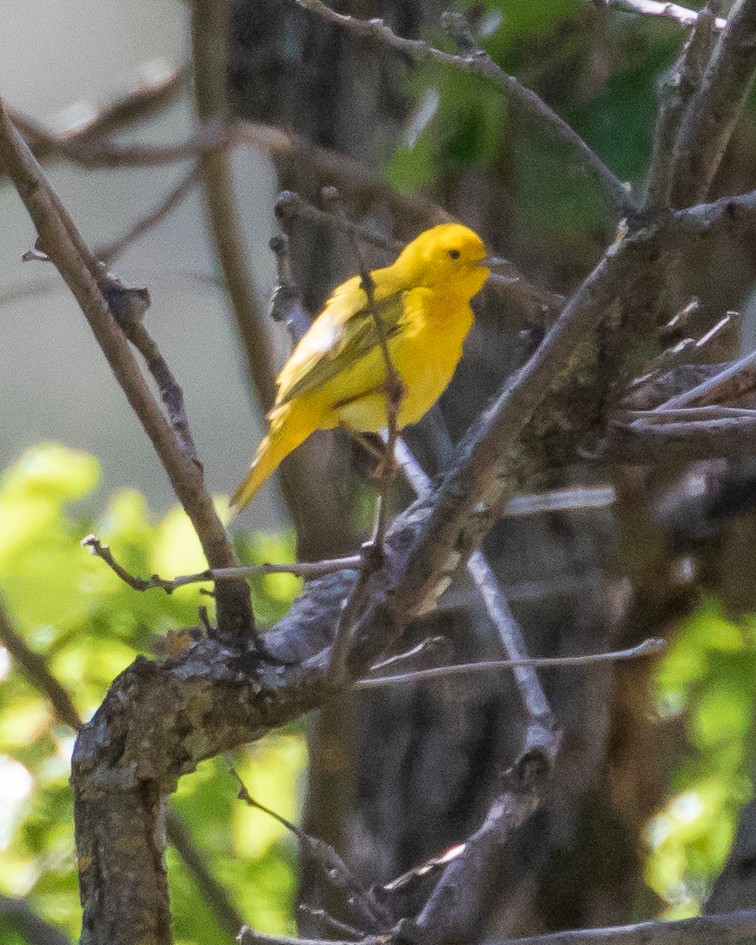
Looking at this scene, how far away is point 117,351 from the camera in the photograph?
1248mm

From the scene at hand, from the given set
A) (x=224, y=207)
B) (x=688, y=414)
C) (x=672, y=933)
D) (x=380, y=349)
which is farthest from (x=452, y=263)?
(x=672, y=933)

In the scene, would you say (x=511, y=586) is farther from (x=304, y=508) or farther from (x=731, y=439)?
(x=731, y=439)

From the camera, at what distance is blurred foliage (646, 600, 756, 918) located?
2412 millimetres

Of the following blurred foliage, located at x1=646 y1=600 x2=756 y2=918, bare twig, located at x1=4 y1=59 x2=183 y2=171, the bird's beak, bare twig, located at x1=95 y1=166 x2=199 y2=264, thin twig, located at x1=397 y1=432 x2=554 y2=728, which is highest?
bare twig, located at x1=4 y1=59 x2=183 y2=171

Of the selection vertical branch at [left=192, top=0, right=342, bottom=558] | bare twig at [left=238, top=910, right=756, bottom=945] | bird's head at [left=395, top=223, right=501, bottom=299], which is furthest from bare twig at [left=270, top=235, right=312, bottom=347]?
bare twig at [left=238, top=910, right=756, bottom=945]

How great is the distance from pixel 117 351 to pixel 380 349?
0.79 metres

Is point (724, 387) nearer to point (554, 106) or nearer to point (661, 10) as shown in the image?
point (554, 106)

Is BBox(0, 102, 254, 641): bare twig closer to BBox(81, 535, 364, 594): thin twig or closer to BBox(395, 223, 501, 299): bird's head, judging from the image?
BBox(81, 535, 364, 594): thin twig

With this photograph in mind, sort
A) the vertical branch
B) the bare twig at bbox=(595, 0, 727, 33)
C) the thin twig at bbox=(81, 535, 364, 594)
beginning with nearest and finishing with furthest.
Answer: the thin twig at bbox=(81, 535, 364, 594) < the bare twig at bbox=(595, 0, 727, 33) < the vertical branch

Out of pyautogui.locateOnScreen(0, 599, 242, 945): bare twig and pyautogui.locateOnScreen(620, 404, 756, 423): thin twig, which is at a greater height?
pyautogui.locateOnScreen(620, 404, 756, 423): thin twig

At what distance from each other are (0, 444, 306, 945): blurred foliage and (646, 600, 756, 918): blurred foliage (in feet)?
2.65

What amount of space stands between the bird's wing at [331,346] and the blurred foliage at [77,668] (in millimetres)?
548

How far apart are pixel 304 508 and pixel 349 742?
1.57 feet

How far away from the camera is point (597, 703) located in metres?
2.40
